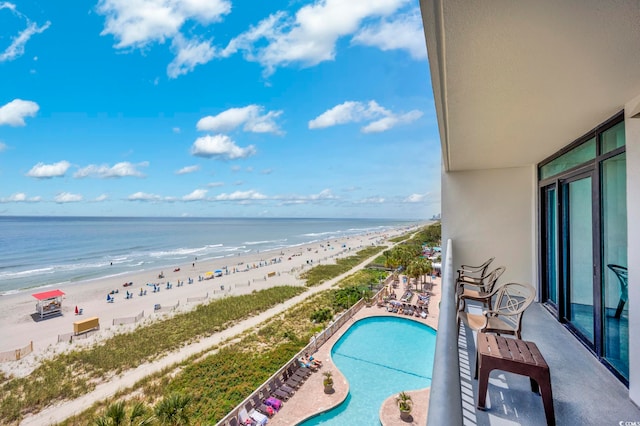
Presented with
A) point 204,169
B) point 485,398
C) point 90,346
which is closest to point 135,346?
point 90,346

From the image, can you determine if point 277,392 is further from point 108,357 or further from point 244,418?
point 108,357

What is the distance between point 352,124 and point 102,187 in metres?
89.8

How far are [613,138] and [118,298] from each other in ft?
72.7

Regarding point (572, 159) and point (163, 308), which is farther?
point (163, 308)

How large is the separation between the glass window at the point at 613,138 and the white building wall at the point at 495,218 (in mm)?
2416


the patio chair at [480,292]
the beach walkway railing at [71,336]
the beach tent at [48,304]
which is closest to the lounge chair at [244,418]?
the patio chair at [480,292]

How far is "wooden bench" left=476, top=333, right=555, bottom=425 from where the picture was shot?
1.63 m

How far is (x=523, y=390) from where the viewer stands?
1975mm

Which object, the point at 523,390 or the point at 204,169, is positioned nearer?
the point at 523,390

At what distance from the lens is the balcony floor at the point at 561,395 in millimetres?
1775

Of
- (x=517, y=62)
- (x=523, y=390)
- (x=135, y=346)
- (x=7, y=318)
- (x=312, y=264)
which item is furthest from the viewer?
(x=312, y=264)

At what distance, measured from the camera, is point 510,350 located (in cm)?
179

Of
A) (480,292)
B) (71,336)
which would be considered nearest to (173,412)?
(480,292)

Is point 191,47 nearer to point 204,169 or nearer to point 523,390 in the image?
point 523,390
